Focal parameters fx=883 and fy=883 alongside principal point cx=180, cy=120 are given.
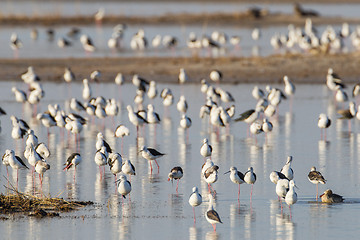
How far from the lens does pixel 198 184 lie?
52.1 feet

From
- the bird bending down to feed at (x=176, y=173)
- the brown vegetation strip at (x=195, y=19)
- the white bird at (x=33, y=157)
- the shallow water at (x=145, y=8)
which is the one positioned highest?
the shallow water at (x=145, y=8)

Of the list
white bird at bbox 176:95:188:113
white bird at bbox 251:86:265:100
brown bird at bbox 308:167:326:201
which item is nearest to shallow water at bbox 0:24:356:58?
white bird at bbox 251:86:265:100

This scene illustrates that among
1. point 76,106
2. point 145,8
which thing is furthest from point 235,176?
point 145,8

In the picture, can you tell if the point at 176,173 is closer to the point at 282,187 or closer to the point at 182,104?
the point at 282,187

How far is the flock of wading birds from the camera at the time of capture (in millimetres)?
14328

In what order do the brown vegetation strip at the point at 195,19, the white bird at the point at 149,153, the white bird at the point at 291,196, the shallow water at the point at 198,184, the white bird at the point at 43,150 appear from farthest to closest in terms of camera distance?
the brown vegetation strip at the point at 195,19 → the white bird at the point at 43,150 → the white bird at the point at 149,153 → the white bird at the point at 291,196 → the shallow water at the point at 198,184

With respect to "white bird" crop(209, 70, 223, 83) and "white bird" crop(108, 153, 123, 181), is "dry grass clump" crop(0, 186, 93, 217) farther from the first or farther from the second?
"white bird" crop(209, 70, 223, 83)

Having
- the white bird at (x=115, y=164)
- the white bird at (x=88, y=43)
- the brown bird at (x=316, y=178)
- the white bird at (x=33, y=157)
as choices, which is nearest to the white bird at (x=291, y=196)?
the brown bird at (x=316, y=178)

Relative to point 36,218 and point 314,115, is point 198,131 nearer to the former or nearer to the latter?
point 314,115

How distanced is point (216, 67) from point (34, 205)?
19746mm

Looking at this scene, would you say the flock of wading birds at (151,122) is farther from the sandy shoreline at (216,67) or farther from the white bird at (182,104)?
the sandy shoreline at (216,67)

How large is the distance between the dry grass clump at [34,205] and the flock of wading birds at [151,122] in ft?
2.91

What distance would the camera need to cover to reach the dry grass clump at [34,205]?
45.0 ft

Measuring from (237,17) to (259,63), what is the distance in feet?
65.8
